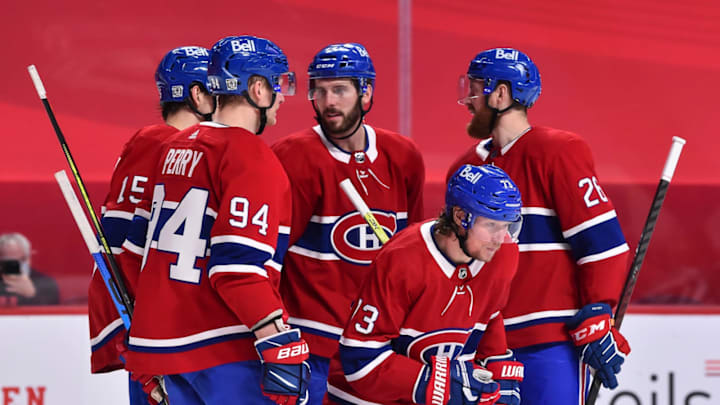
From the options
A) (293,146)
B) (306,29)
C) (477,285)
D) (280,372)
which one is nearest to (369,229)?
(293,146)

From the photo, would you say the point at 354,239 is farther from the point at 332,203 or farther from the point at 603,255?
the point at 603,255

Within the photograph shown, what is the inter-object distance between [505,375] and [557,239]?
46cm

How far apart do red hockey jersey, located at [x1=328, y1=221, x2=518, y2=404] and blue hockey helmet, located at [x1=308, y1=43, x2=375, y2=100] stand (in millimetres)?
595

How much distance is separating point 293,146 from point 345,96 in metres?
0.19

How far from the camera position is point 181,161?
2020mm

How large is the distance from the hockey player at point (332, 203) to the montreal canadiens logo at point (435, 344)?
0.50 m

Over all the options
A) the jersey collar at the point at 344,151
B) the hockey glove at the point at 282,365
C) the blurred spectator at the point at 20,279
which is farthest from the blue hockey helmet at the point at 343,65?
the blurred spectator at the point at 20,279

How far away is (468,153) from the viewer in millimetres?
2664

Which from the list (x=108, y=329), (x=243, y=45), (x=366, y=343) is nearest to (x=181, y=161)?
(x=243, y=45)

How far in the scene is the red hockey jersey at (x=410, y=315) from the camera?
6.50 feet

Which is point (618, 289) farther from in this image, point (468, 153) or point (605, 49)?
point (605, 49)

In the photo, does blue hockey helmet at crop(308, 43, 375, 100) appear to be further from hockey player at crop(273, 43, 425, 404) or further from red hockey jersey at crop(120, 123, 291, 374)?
red hockey jersey at crop(120, 123, 291, 374)

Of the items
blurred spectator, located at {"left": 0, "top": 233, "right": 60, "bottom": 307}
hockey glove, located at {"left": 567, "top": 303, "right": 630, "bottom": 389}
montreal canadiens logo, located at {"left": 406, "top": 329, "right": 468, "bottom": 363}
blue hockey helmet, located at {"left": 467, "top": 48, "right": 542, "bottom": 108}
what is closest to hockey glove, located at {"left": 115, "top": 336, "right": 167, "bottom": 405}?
montreal canadiens logo, located at {"left": 406, "top": 329, "right": 468, "bottom": 363}

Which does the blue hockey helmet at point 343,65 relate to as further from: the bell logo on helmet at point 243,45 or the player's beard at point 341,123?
the bell logo on helmet at point 243,45
